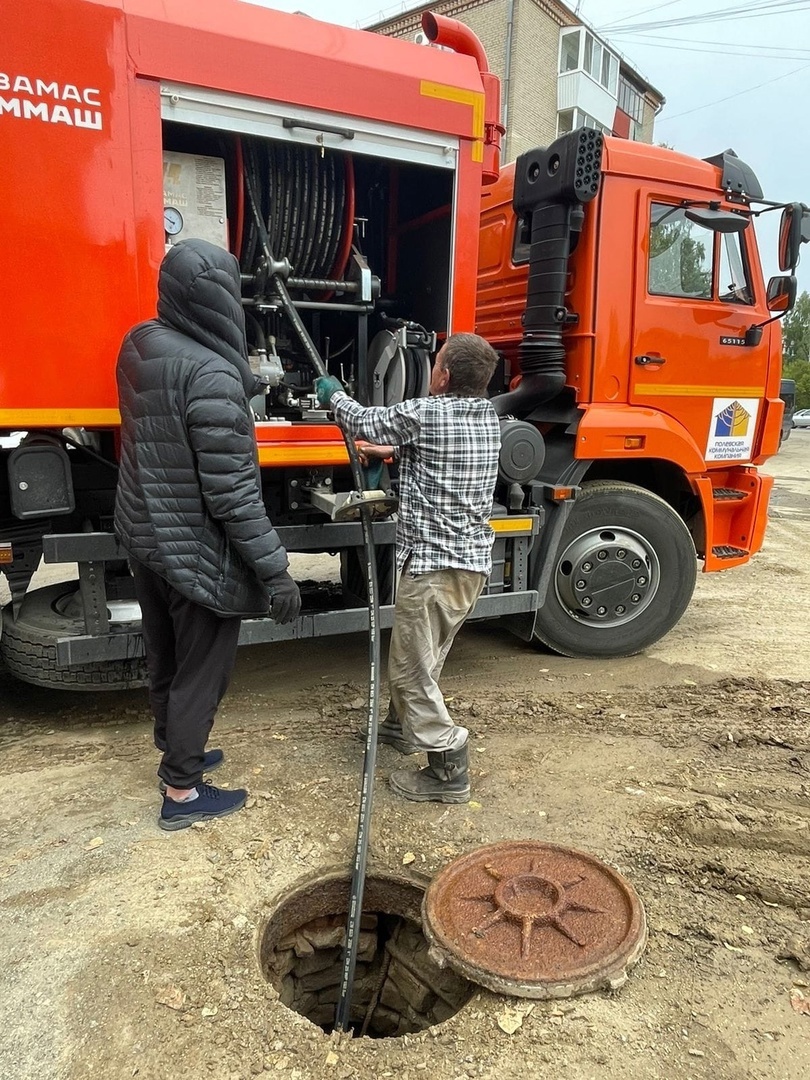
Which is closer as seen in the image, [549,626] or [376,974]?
[376,974]

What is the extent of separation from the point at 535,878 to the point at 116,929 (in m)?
1.34

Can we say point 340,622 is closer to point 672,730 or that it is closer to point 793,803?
point 672,730

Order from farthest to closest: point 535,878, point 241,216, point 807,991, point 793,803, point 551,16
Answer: point 551,16 < point 241,216 < point 793,803 < point 535,878 < point 807,991

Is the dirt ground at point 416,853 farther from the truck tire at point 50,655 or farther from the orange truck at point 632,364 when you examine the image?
the orange truck at point 632,364

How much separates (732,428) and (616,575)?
123 cm

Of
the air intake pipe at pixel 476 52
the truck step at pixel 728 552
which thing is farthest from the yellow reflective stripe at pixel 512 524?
the air intake pipe at pixel 476 52

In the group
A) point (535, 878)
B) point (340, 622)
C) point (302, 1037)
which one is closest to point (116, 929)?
point (302, 1037)

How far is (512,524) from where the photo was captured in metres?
4.27

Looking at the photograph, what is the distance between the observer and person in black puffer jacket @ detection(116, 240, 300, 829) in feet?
8.59

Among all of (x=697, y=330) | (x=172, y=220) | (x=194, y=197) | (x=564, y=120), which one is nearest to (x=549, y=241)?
(x=697, y=330)

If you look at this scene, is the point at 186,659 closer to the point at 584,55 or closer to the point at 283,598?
the point at 283,598

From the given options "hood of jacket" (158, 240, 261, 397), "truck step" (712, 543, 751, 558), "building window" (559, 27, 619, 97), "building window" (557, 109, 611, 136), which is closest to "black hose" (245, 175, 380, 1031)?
"hood of jacket" (158, 240, 261, 397)

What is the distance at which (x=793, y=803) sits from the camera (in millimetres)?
3266

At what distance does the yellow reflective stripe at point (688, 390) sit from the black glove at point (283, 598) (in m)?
2.64
